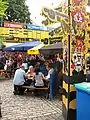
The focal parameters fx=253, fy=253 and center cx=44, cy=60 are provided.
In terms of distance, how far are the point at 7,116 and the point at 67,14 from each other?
11.5ft

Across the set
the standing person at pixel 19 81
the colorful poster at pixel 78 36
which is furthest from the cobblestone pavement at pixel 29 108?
the colorful poster at pixel 78 36

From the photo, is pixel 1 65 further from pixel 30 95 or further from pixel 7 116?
pixel 7 116

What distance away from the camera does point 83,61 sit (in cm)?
671

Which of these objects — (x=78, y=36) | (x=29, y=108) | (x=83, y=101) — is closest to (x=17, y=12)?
(x=29, y=108)

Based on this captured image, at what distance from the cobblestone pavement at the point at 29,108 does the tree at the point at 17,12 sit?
1157 inches

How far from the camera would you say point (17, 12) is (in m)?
38.8

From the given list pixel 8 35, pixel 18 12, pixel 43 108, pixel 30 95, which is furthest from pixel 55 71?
pixel 18 12

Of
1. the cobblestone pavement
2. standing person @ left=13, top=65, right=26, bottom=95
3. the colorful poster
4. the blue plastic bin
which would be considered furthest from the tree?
the blue plastic bin

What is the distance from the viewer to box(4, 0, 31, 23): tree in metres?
38.6

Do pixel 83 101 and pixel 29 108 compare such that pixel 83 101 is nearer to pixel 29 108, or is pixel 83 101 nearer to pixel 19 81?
pixel 29 108

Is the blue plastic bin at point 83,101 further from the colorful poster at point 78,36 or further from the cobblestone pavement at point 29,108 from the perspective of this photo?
the cobblestone pavement at point 29,108

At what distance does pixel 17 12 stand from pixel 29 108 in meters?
31.7

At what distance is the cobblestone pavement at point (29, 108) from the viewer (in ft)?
24.6

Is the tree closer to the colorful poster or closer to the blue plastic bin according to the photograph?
the colorful poster
